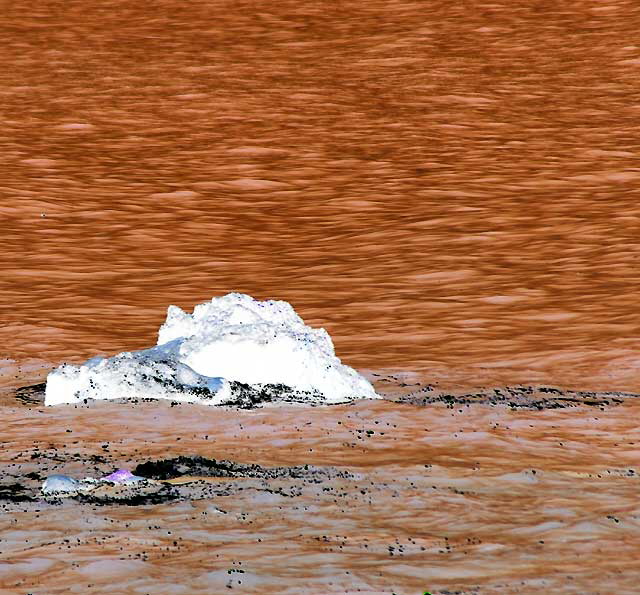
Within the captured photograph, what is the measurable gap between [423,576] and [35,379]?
304 cm

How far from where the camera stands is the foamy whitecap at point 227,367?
21.5 feet

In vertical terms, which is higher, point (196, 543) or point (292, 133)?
point (196, 543)

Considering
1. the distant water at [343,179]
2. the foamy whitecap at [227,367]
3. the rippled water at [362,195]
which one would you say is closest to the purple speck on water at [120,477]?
the rippled water at [362,195]

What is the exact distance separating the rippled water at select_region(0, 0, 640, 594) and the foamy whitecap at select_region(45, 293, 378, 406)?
1.10 feet

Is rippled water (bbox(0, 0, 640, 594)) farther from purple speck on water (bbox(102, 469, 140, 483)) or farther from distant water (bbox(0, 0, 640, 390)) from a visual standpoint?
purple speck on water (bbox(102, 469, 140, 483))

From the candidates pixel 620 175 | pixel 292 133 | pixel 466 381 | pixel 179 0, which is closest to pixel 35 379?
pixel 466 381

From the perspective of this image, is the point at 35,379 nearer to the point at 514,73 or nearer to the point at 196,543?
the point at 196,543

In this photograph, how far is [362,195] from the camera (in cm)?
1249

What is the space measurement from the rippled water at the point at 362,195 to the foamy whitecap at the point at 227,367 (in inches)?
13.2

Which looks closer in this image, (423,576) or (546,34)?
(423,576)

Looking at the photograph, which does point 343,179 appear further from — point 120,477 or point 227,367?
point 120,477

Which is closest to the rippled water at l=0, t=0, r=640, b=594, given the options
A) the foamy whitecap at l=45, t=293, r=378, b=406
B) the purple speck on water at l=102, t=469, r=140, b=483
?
the foamy whitecap at l=45, t=293, r=378, b=406

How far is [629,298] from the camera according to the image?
8477mm

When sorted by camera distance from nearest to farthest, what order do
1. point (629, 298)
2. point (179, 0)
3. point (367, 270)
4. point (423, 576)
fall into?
point (423, 576) < point (629, 298) < point (367, 270) < point (179, 0)
